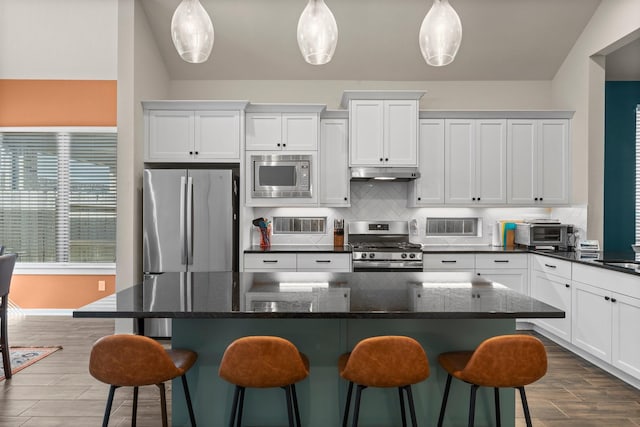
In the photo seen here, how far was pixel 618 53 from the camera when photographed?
453 centimetres

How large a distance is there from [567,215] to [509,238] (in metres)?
0.67

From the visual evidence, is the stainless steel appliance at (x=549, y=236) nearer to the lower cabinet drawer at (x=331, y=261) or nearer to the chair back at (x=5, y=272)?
the lower cabinet drawer at (x=331, y=261)

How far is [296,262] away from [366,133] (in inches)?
62.8

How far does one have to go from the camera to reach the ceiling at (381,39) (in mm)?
4383

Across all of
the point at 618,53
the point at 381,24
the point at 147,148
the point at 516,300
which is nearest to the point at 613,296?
the point at 516,300

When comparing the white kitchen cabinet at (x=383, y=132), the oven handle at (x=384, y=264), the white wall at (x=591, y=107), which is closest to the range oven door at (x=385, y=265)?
the oven handle at (x=384, y=264)

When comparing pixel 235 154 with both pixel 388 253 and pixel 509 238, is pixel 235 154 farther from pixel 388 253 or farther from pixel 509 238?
pixel 509 238

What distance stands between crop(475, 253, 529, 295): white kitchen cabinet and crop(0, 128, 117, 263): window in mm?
4478

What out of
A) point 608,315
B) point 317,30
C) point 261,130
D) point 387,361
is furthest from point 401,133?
point 387,361

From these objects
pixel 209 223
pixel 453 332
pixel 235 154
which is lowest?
pixel 453 332

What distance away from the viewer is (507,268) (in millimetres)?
4492

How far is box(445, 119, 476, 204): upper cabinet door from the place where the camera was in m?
4.77

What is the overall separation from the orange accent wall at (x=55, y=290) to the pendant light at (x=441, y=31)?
16.1ft

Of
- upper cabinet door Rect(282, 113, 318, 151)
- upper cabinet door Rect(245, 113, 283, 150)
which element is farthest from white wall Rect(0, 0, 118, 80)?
upper cabinet door Rect(282, 113, 318, 151)
